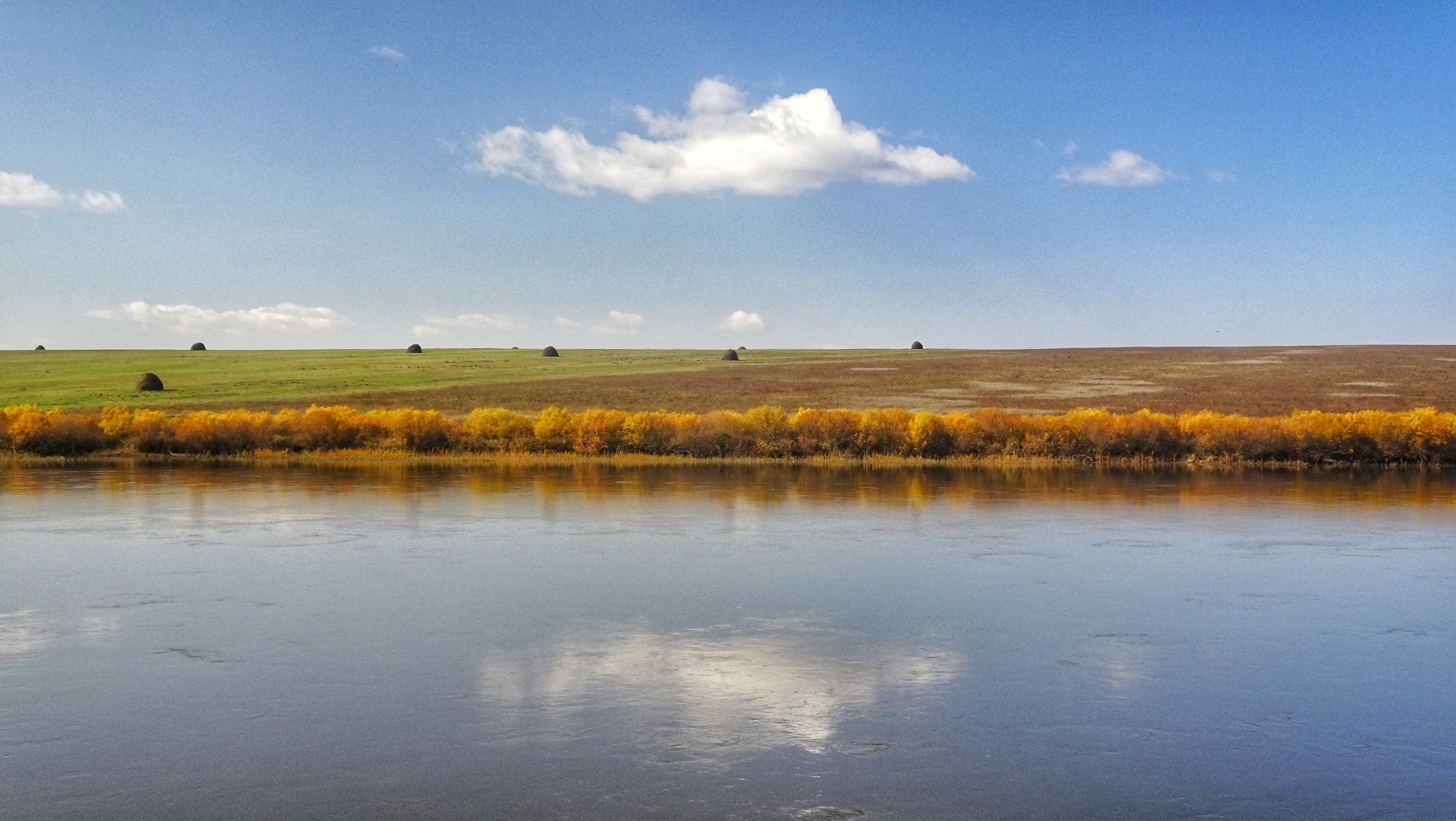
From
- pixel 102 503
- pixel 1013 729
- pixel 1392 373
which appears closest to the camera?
pixel 1013 729

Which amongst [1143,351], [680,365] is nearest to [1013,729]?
[680,365]

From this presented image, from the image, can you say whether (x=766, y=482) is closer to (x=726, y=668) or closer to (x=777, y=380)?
(x=726, y=668)

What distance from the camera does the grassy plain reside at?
51781 mm

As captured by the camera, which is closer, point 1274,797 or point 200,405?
point 1274,797

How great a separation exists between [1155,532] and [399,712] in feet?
51.5

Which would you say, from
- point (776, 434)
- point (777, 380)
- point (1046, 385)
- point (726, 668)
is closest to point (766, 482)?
point (776, 434)

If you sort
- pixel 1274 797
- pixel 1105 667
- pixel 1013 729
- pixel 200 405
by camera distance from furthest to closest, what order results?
pixel 200 405 < pixel 1105 667 < pixel 1013 729 < pixel 1274 797

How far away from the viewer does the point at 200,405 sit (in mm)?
52438

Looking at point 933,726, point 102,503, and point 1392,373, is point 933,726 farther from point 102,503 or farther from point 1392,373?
point 1392,373

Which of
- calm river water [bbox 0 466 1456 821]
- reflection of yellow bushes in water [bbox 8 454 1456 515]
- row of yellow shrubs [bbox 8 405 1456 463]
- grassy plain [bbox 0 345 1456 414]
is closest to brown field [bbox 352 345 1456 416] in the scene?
grassy plain [bbox 0 345 1456 414]

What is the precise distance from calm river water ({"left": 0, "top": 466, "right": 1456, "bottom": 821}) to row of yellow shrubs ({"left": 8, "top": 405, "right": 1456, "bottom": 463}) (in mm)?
17123

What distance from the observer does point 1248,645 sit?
1253 centimetres

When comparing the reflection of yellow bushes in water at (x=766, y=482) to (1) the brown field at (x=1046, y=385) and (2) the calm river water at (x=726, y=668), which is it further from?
(1) the brown field at (x=1046, y=385)

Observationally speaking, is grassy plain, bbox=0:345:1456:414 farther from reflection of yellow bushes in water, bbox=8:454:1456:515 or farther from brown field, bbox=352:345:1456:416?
reflection of yellow bushes in water, bbox=8:454:1456:515
